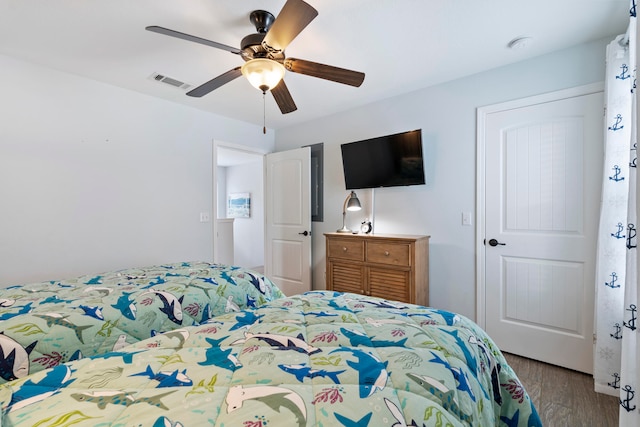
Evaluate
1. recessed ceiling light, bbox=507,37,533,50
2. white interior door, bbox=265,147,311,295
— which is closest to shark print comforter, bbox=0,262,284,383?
white interior door, bbox=265,147,311,295

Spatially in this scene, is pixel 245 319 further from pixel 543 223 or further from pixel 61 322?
pixel 543 223

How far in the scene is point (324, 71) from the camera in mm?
1893

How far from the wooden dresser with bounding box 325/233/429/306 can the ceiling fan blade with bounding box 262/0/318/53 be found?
1.85 meters

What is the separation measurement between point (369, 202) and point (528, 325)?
181 centimetres

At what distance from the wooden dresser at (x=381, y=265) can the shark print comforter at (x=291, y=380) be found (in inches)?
59.5

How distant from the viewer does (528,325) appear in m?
2.49

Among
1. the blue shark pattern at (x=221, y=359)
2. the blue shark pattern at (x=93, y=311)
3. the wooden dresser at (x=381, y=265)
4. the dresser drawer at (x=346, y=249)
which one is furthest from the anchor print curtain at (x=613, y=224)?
the blue shark pattern at (x=93, y=311)

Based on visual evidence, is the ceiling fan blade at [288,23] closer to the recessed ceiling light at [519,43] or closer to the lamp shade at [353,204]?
the recessed ceiling light at [519,43]

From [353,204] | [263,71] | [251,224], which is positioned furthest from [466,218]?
[251,224]

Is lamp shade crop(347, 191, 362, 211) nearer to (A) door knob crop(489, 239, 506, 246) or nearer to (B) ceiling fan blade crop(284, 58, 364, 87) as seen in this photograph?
(A) door knob crop(489, 239, 506, 246)

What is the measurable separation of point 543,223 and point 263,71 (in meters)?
2.38


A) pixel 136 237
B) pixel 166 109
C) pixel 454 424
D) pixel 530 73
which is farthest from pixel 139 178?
pixel 530 73

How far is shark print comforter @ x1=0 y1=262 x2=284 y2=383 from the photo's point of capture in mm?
1163

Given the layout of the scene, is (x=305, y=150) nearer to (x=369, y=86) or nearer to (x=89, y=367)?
(x=369, y=86)
